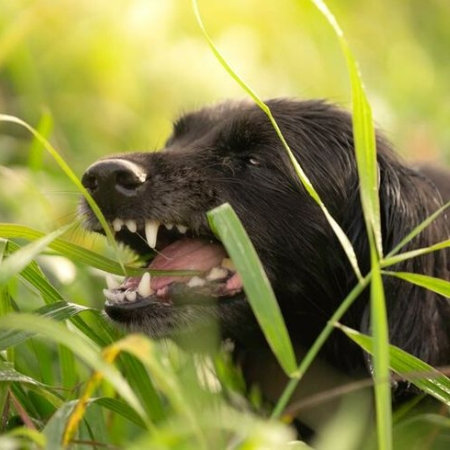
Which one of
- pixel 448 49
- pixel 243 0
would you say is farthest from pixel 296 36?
pixel 448 49

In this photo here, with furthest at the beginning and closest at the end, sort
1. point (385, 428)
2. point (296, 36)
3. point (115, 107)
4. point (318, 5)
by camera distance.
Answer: point (296, 36) < point (115, 107) < point (318, 5) < point (385, 428)

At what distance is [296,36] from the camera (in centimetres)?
838

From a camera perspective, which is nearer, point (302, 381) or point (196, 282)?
point (196, 282)

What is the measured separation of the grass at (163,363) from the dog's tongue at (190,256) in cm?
24

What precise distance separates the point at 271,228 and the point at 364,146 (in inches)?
29.5

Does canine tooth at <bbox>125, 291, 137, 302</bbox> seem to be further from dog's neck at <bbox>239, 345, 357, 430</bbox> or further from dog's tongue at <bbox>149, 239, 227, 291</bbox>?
dog's neck at <bbox>239, 345, 357, 430</bbox>

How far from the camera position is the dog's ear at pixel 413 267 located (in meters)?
2.99

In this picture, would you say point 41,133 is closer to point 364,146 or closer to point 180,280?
point 180,280

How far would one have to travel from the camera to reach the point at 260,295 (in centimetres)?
221

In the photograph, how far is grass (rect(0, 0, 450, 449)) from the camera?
1968 mm

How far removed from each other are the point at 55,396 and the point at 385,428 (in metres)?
0.91

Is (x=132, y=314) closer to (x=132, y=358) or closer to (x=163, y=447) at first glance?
(x=132, y=358)

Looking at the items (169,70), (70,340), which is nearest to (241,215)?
(70,340)

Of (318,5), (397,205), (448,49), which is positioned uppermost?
(318,5)
